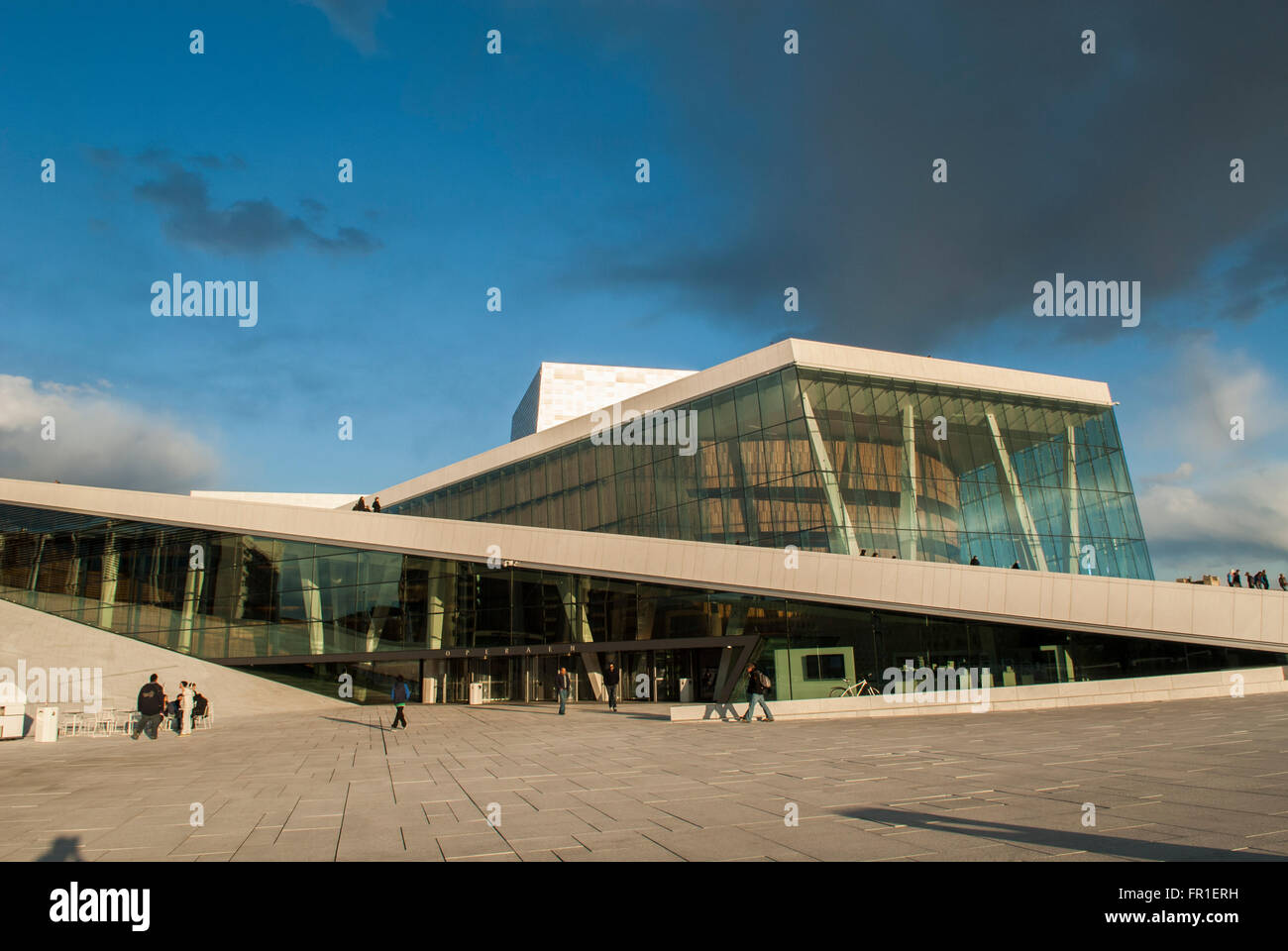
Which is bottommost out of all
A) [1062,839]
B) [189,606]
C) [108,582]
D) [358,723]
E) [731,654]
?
[358,723]

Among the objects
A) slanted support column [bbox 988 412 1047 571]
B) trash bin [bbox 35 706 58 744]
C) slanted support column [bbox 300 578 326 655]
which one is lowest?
trash bin [bbox 35 706 58 744]

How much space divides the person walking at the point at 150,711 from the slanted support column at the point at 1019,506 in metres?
27.4

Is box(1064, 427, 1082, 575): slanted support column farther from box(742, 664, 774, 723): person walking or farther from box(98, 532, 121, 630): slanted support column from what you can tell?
box(98, 532, 121, 630): slanted support column

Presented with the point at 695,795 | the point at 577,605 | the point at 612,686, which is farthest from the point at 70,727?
the point at 695,795

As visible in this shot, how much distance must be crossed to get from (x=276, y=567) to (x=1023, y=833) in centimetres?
3267

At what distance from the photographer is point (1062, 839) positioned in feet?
24.0

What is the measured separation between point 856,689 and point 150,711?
1968 centimetres

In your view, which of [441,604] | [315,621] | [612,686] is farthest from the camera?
[315,621]

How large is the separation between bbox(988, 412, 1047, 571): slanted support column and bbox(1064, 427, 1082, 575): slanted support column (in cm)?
144

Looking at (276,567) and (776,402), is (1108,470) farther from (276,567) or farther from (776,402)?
(276,567)

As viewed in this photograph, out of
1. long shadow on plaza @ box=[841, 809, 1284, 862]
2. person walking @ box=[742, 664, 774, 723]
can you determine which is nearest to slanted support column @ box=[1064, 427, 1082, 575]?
person walking @ box=[742, 664, 774, 723]

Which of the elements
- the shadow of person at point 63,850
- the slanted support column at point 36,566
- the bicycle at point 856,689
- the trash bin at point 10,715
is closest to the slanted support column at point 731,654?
the bicycle at point 856,689

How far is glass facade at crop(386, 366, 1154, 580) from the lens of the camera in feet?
95.6

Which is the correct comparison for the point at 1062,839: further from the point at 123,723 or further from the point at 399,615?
the point at 399,615
